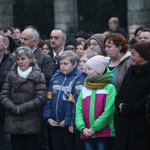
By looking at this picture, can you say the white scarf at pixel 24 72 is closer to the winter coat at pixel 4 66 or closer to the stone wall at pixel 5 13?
the winter coat at pixel 4 66

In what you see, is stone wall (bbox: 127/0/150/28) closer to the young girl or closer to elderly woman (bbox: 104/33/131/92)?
elderly woman (bbox: 104/33/131/92)

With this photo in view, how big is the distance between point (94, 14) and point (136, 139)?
26.6 meters

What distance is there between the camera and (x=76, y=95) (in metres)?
10.4

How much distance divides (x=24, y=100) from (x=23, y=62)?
0.57 m

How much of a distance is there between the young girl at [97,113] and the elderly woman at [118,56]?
0.66 ft

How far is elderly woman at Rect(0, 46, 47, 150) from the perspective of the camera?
1066 cm

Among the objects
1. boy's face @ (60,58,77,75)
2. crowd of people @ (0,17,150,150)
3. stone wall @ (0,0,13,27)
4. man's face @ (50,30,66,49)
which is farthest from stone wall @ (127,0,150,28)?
boy's face @ (60,58,77,75)

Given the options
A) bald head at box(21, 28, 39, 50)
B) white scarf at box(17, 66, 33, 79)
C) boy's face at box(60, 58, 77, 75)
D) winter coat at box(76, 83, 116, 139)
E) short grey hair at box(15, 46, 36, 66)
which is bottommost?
winter coat at box(76, 83, 116, 139)

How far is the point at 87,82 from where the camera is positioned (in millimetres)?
9828

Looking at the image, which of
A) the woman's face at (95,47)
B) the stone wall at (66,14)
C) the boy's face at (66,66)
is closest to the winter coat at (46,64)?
the woman's face at (95,47)

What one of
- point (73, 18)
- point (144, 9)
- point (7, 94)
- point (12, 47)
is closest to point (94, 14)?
point (73, 18)

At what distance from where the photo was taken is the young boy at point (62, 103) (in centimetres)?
1059

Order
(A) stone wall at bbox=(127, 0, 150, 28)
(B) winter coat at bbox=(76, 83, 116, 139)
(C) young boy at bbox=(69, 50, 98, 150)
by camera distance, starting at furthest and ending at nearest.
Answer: (A) stone wall at bbox=(127, 0, 150, 28)
(C) young boy at bbox=(69, 50, 98, 150)
(B) winter coat at bbox=(76, 83, 116, 139)

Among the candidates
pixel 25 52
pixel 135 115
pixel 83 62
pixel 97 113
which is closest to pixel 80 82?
pixel 83 62
